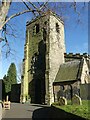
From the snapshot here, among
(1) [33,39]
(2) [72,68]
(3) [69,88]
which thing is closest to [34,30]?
(1) [33,39]

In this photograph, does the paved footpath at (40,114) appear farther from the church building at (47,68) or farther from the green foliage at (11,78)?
the green foliage at (11,78)

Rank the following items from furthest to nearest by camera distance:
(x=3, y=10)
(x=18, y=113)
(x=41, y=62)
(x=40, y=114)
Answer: (x=41, y=62)
(x=18, y=113)
(x=40, y=114)
(x=3, y=10)

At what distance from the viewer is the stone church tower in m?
36.6

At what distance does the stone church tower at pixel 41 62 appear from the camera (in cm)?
3662

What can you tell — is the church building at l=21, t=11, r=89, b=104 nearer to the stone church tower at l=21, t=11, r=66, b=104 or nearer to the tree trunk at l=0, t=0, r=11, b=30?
the stone church tower at l=21, t=11, r=66, b=104

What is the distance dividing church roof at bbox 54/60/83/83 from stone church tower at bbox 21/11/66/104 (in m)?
0.85

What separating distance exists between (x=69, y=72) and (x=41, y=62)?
5.54 m

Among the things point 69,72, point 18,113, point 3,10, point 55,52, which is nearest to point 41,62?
point 55,52

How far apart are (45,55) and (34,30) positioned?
714 centimetres

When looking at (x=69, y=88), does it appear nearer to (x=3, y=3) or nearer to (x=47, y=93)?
(x=47, y=93)

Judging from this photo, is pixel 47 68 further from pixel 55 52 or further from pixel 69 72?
pixel 55 52

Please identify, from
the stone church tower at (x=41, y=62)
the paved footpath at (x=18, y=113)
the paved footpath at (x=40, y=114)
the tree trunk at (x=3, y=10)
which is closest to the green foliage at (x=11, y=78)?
the stone church tower at (x=41, y=62)

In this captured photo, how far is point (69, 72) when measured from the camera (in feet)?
122

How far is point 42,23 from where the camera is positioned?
36.6ft
